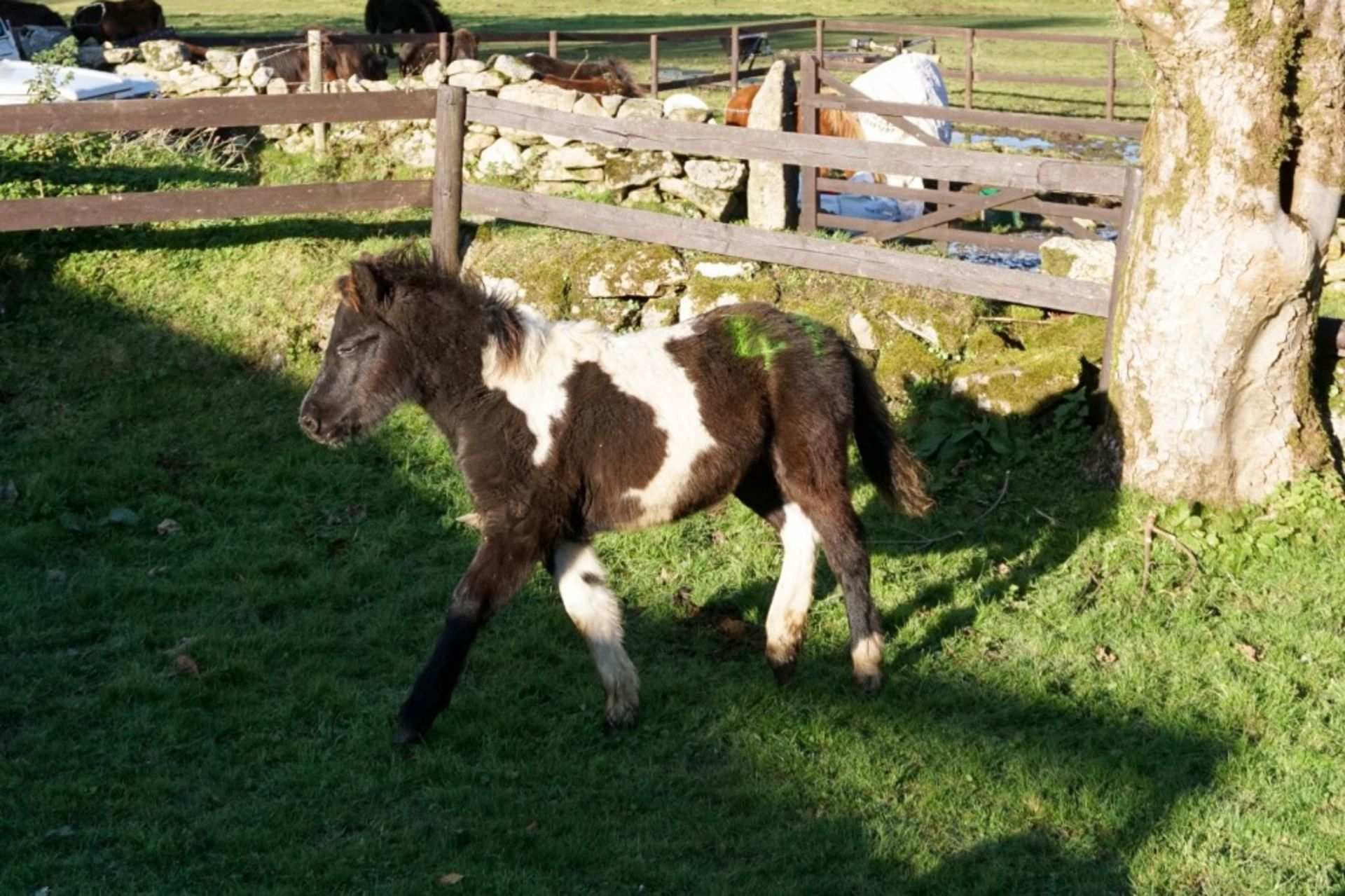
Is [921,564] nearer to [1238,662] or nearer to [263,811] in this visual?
[1238,662]

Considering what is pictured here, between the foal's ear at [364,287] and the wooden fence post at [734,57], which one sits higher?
the wooden fence post at [734,57]

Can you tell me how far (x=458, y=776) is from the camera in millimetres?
5492

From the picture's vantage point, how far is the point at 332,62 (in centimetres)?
1869

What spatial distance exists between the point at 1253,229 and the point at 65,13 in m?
37.8

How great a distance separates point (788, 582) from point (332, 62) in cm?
1457

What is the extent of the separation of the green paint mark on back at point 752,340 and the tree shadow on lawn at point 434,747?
1435 mm

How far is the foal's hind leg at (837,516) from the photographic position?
6117 mm

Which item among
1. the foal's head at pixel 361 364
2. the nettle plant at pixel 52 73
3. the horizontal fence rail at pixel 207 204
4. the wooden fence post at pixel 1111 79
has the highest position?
the wooden fence post at pixel 1111 79

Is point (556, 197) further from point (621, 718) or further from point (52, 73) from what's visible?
point (621, 718)


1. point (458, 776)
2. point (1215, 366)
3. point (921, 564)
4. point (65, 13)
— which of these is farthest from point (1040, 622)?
point (65, 13)

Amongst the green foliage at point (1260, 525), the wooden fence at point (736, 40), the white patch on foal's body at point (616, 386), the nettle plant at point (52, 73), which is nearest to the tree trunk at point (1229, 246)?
the green foliage at point (1260, 525)

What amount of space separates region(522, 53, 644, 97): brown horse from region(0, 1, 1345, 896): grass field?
7597 mm

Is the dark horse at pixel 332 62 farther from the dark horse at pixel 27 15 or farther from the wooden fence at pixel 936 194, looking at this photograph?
the wooden fence at pixel 936 194

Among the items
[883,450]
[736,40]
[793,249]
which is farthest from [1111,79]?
[883,450]
